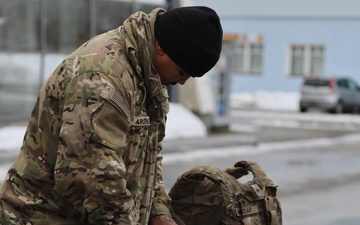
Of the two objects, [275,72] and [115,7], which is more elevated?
[115,7]

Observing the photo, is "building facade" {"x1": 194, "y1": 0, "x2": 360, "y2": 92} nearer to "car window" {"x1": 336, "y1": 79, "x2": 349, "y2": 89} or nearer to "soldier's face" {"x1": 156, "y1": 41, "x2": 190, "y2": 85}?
"car window" {"x1": 336, "y1": 79, "x2": 349, "y2": 89}

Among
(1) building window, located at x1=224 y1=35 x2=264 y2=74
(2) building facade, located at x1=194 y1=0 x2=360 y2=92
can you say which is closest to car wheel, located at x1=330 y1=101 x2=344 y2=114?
→ (2) building facade, located at x1=194 y1=0 x2=360 y2=92

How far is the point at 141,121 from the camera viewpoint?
254cm

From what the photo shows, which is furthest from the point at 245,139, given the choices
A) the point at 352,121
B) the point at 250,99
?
the point at 250,99

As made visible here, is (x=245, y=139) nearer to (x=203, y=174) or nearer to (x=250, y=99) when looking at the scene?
(x=203, y=174)

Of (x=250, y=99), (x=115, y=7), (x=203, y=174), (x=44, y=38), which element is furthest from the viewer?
(x=250, y=99)

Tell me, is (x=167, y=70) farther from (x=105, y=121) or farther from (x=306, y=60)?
(x=306, y=60)

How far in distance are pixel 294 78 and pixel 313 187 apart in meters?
27.8

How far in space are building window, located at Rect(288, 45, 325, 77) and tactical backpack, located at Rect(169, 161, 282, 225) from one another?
35435mm

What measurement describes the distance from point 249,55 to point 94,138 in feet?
125

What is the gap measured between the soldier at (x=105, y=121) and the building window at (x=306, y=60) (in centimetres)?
3616

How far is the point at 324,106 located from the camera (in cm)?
2930

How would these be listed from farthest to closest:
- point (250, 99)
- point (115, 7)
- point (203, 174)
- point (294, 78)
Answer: point (294, 78) < point (250, 99) < point (115, 7) < point (203, 174)

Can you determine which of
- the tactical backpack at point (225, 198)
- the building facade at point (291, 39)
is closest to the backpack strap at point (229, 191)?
the tactical backpack at point (225, 198)
